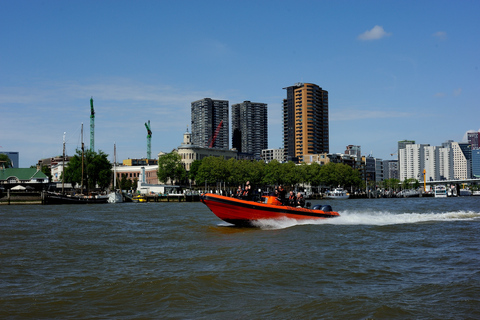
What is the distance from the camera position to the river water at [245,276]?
10047 mm

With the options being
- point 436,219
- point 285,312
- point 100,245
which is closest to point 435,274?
point 285,312

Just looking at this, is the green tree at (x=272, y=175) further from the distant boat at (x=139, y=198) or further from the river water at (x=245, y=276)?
the river water at (x=245, y=276)

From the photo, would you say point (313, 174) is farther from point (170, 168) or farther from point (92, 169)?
point (92, 169)

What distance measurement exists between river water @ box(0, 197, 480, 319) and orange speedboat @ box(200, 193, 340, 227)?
2.26 metres

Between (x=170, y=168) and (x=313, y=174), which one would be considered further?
(x=313, y=174)

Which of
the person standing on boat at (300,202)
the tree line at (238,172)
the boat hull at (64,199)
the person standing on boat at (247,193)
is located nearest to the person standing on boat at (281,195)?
the person standing on boat at (300,202)

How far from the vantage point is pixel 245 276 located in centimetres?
1353

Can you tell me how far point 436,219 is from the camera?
3384 centimetres

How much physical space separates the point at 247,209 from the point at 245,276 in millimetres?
12735

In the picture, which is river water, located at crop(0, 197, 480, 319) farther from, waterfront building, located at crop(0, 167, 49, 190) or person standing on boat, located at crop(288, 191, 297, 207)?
waterfront building, located at crop(0, 167, 49, 190)

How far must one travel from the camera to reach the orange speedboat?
26219mm

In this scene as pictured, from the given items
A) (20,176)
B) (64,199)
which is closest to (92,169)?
(20,176)

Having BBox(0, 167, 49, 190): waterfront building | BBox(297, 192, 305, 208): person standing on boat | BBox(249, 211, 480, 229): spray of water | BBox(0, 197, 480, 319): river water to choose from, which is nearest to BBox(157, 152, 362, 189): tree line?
BBox(0, 167, 49, 190): waterfront building

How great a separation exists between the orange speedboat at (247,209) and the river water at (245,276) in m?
2.26
